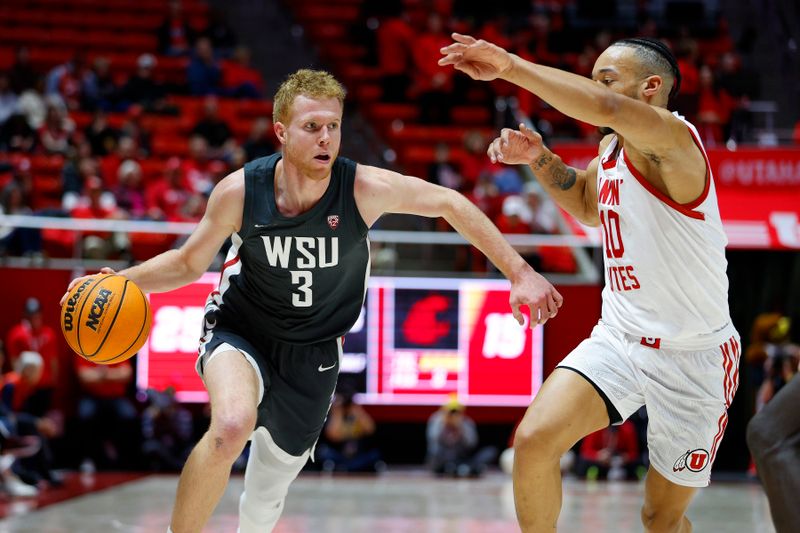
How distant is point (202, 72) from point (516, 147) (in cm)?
1381

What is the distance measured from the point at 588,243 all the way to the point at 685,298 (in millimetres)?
8787

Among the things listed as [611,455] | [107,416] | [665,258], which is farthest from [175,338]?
[665,258]

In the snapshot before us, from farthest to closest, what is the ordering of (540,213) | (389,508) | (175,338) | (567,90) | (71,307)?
(540,213)
(175,338)
(389,508)
(71,307)
(567,90)

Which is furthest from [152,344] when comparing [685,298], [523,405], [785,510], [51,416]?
[785,510]

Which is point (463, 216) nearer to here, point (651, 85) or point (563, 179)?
point (563, 179)

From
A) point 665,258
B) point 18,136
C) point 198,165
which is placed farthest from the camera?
point 18,136

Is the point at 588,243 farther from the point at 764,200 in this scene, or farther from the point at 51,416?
the point at 51,416

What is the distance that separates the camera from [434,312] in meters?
13.5

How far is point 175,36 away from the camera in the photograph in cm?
1922

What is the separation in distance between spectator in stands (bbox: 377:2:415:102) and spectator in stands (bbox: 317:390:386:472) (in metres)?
6.46

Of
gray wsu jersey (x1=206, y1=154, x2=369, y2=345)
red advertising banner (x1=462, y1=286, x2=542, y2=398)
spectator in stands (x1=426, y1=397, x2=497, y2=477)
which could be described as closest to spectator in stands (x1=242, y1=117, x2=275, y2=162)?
red advertising banner (x1=462, y1=286, x2=542, y2=398)

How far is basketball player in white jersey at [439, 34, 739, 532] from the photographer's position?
4918 mm

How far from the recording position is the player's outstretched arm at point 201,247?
5371mm

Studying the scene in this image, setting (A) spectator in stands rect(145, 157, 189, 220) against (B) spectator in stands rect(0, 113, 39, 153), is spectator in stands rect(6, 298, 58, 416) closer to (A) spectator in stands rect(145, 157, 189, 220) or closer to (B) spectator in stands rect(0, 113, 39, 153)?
(A) spectator in stands rect(145, 157, 189, 220)
